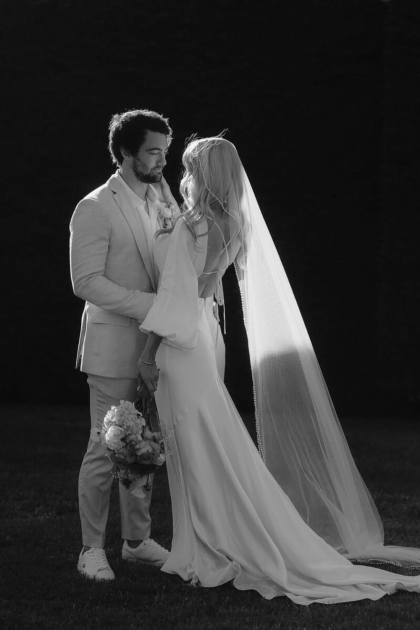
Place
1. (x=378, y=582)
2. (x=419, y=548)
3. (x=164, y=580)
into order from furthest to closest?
(x=419, y=548) < (x=164, y=580) < (x=378, y=582)

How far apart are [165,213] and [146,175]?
26 centimetres

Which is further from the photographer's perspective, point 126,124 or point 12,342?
point 12,342

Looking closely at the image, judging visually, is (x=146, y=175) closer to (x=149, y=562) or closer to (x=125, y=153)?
(x=125, y=153)

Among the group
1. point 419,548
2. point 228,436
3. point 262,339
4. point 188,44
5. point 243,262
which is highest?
point 188,44

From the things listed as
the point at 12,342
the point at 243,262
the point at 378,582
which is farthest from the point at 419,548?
the point at 12,342

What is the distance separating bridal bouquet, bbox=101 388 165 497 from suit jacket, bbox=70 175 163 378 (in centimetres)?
29

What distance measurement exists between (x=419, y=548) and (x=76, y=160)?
4417 millimetres

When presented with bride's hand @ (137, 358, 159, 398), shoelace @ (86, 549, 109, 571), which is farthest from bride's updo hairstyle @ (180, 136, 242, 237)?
shoelace @ (86, 549, 109, 571)

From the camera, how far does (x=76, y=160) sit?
7.19m

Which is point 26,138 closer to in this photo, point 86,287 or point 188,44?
point 188,44

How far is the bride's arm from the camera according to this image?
3.38 metres

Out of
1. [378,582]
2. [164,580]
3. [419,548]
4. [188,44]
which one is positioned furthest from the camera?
[188,44]

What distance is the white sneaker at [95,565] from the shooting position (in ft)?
11.5

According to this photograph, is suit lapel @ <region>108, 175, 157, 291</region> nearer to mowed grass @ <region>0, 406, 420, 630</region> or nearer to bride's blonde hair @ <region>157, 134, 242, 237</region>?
bride's blonde hair @ <region>157, 134, 242, 237</region>
